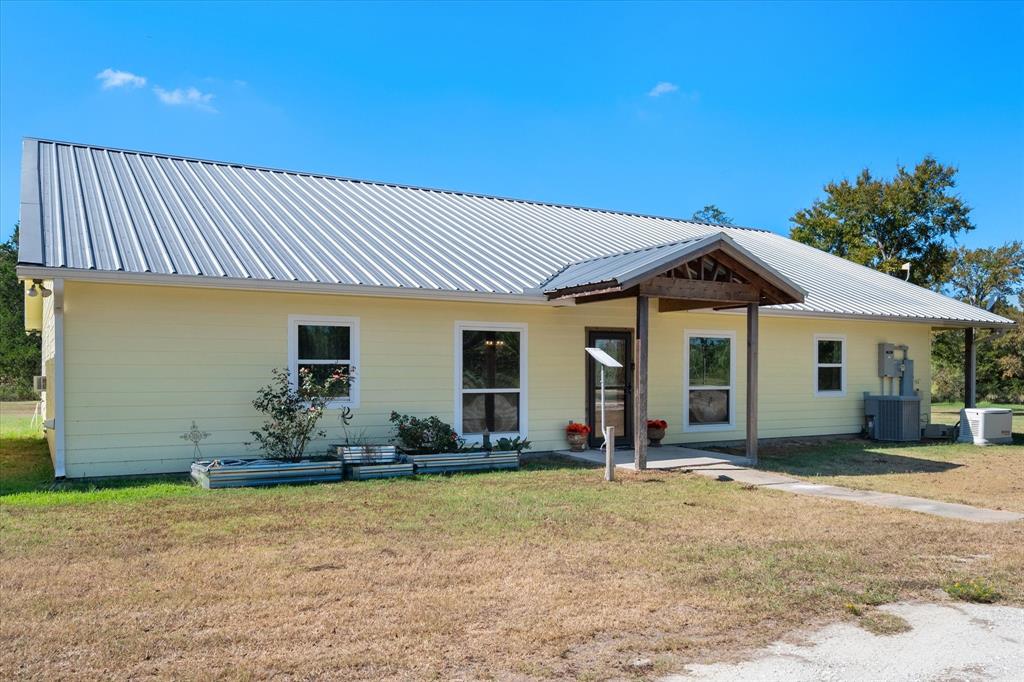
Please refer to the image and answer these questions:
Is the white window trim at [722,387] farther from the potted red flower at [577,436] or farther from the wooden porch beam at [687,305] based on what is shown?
the potted red flower at [577,436]

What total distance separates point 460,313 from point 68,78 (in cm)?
1044

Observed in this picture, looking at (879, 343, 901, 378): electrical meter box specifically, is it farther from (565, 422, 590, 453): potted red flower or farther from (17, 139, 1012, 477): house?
(565, 422, 590, 453): potted red flower

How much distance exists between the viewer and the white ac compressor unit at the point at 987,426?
16062mm

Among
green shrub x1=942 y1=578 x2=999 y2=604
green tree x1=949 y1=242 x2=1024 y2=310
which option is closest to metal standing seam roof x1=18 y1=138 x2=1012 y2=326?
green shrub x1=942 y1=578 x2=999 y2=604

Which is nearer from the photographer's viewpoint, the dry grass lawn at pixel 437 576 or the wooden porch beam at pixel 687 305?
the dry grass lawn at pixel 437 576

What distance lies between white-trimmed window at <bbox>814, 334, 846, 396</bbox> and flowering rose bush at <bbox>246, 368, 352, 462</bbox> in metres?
10.2

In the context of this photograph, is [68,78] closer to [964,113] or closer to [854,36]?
[854,36]

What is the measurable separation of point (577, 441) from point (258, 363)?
5.29 metres

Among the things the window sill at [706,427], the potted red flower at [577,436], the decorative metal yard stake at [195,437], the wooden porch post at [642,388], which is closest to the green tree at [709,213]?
the window sill at [706,427]

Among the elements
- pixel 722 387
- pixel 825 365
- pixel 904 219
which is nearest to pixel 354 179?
pixel 722 387

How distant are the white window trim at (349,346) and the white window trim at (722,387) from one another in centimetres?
634

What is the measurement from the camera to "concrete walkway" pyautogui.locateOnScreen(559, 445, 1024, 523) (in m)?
8.09

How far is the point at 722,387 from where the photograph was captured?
1472 cm

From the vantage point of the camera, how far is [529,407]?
12.5 metres
